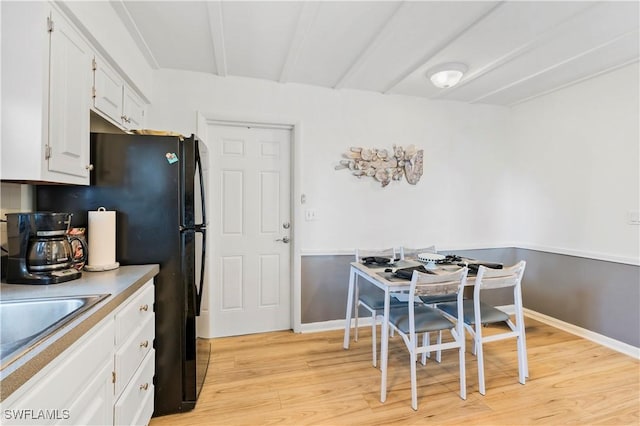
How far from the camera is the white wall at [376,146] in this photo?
9.12ft

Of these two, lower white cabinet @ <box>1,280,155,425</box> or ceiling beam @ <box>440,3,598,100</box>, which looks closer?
lower white cabinet @ <box>1,280,155,425</box>

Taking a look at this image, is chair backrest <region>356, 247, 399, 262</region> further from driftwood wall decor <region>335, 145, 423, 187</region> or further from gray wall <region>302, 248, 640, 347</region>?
driftwood wall decor <region>335, 145, 423, 187</region>

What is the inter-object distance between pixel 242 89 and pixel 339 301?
7.42ft

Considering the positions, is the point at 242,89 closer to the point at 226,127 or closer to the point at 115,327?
the point at 226,127

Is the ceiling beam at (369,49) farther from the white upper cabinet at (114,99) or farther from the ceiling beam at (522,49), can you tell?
the white upper cabinet at (114,99)

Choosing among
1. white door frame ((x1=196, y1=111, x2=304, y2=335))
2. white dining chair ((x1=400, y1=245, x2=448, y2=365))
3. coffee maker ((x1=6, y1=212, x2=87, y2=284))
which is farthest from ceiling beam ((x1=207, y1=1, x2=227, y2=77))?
white dining chair ((x1=400, y1=245, x2=448, y2=365))

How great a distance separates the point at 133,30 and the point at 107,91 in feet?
1.69

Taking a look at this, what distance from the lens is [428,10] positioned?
184 cm

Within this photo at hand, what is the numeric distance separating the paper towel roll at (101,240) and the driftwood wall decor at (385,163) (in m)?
2.01

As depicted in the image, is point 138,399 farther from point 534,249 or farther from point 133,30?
point 534,249

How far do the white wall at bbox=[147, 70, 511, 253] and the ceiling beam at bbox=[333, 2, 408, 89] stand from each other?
236 millimetres

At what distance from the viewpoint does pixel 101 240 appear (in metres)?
1.64

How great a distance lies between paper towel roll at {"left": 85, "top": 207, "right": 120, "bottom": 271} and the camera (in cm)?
163

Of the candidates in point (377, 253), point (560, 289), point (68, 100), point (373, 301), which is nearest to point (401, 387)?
point (373, 301)
